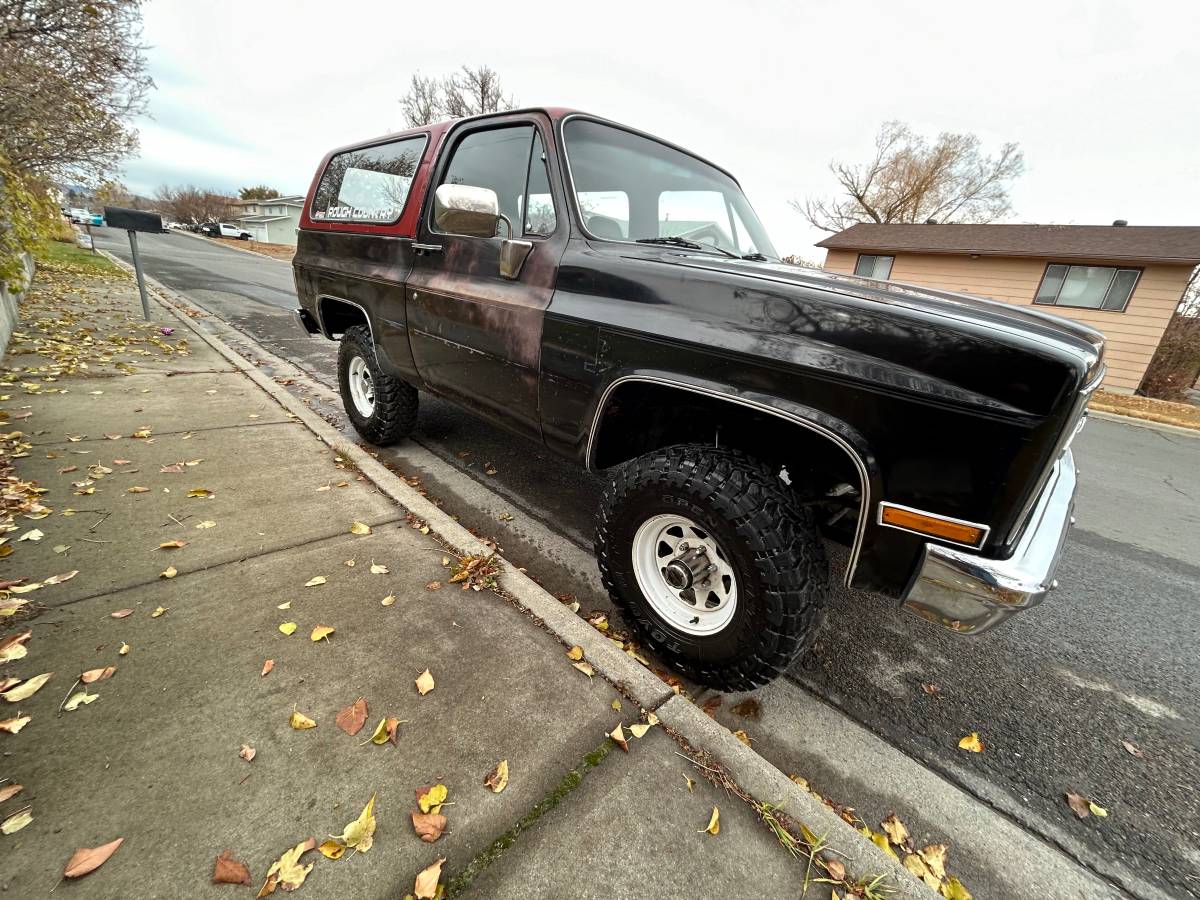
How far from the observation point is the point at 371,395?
3.95 m

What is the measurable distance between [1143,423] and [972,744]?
10684 millimetres

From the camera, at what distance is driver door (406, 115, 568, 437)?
2.34 meters

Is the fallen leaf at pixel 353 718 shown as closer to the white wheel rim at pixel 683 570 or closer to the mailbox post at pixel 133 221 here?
the white wheel rim at pixel 683 570

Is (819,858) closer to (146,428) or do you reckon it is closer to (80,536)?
(80,536)

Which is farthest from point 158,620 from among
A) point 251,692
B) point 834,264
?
point 834,264

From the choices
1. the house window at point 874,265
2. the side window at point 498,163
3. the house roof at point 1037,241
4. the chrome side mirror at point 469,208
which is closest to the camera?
the chrome side mirror at point 469,208

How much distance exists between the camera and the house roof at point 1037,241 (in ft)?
39.6

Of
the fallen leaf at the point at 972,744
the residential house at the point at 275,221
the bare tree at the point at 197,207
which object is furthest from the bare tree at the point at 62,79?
the bare tree at the point at 197,207

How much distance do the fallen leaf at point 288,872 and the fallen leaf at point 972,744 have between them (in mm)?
2220

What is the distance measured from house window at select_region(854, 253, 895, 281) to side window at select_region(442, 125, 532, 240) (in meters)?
16.4

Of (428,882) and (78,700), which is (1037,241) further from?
(78,700)

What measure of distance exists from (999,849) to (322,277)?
4877 mm

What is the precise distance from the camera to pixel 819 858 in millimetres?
1410

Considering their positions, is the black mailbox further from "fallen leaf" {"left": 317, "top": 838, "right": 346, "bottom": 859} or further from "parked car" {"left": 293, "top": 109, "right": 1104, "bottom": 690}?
"fallen leaf" {"left": 317, "top": 838, "right": 346, "bottom": 859}
